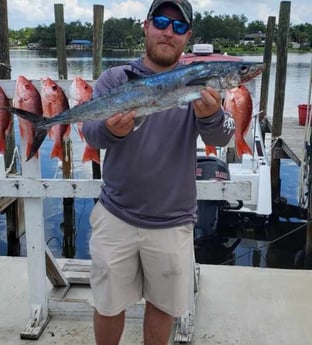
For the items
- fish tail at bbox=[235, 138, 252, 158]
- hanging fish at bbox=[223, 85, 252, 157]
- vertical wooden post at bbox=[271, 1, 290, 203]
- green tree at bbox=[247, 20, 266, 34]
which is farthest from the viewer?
green tree at bbox=[247, 20, 266, 34]

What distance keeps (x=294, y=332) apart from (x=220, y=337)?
0.52 metres

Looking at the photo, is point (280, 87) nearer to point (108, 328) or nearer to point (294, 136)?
point (294, 136)

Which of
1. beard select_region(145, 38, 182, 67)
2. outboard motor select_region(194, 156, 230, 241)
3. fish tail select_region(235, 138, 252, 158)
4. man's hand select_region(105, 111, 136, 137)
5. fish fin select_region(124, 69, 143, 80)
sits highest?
beard select_region(145, 38, 182, 67)

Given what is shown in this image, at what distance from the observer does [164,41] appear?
99.2 inches

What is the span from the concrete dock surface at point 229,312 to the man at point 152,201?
0.85m

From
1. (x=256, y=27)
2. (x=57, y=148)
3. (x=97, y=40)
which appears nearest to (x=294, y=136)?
(x=97, y=40)

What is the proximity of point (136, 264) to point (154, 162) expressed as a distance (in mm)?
553

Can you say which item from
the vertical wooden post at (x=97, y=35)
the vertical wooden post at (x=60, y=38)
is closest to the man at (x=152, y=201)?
the vertical wooden post at (x=97, y=35)

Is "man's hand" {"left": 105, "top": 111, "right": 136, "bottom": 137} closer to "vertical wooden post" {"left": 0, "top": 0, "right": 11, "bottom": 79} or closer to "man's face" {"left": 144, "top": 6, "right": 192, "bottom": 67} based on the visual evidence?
"man's face" {"left": 144, "top": 6, "right": 192, "bottom": 67}

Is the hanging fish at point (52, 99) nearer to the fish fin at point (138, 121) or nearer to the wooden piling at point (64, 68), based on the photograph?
the fish fin at point (138, 121)

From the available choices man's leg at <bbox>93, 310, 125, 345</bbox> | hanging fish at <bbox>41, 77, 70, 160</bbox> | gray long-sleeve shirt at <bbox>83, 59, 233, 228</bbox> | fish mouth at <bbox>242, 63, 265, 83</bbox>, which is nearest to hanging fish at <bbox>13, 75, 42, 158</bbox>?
hanging fish at <bbox>41, 77, 70, 160</bbox>

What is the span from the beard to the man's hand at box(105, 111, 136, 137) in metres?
0.40

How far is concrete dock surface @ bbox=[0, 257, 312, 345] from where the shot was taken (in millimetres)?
3438

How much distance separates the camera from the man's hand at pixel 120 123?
2.31m
